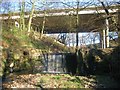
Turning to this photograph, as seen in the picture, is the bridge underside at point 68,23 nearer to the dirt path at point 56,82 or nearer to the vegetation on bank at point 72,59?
the vegetation on bank at point 72,59

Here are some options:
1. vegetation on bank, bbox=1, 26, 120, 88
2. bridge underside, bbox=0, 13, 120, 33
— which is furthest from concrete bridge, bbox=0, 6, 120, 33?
vegetation on bank, bbox=1, 26, 120, 88

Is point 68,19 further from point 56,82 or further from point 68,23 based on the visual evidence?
point 56,82

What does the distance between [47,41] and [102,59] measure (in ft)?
35.0

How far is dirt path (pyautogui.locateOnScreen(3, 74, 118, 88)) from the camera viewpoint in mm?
15508

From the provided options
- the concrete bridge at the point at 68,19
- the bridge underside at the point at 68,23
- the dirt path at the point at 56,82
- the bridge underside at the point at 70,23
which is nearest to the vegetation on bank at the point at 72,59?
the dirt path at the point at 56,82

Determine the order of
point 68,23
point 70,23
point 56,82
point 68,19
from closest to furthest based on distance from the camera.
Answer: point 56,82 < point 70,23 < point 68,19 < point 68,23

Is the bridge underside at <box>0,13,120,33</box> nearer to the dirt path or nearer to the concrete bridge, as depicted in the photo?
the concrete bridge

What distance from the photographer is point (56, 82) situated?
53.6 feet

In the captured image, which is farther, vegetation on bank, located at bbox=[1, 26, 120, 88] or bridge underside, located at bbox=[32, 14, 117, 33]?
vegetation on bank, located at bbox=[1, 26, 120, 88]

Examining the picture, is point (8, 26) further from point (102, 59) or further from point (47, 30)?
point (47, 30)


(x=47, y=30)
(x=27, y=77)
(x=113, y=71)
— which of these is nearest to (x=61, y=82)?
(x=27, y=77)

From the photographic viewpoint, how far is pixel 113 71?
17906mm

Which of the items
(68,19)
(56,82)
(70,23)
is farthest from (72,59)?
(56,82)

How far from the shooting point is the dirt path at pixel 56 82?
15.5m
